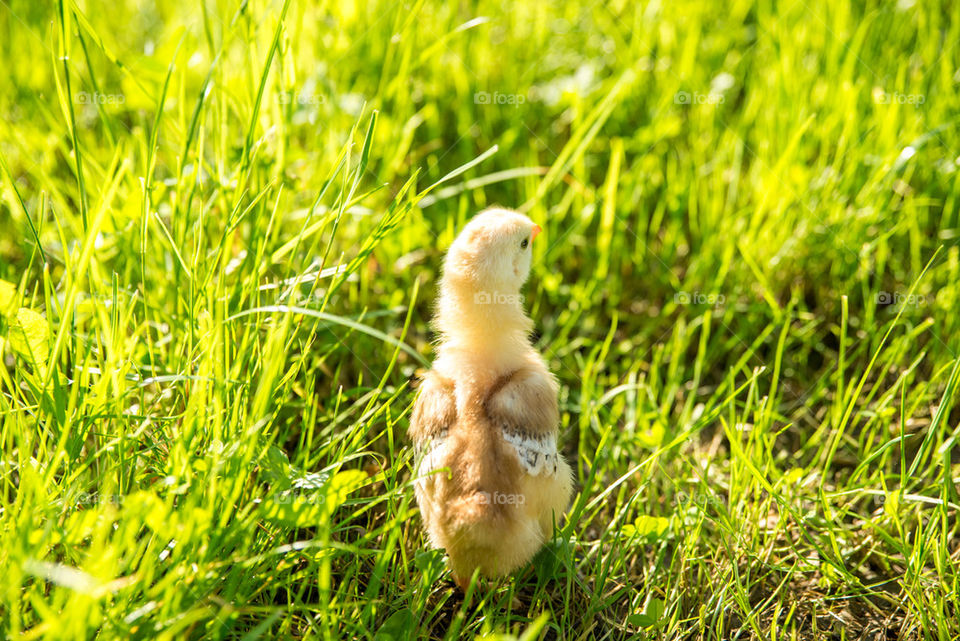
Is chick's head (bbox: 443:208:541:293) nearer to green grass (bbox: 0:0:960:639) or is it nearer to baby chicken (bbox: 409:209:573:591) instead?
baby chicken (bbox: 409:209:573:591)

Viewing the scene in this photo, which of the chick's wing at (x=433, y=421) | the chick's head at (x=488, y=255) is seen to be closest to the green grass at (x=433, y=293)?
the chick's wing at (x=433, y=421)

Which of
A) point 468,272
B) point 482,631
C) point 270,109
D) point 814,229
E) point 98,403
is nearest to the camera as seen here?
point 98,403

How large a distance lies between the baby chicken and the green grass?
129mm

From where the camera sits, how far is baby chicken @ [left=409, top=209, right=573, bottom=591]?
7.61 feet

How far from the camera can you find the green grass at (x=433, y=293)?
2.21 m

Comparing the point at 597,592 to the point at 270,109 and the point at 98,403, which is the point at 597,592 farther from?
the point at 270,109

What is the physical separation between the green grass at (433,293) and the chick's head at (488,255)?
258 mm

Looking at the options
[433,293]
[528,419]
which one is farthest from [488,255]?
[433,293]

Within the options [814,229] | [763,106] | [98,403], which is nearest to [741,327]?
[814,229]

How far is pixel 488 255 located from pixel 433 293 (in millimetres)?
1087

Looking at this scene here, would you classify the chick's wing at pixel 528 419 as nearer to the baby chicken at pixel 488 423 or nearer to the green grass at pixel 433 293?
the baby chicken at pixel 488 423

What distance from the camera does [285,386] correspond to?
2498 millimetres

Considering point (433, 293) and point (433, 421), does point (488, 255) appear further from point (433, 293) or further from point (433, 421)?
point (433, 293)

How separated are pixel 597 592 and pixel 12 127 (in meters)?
3.30
